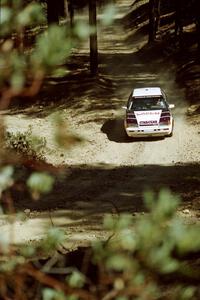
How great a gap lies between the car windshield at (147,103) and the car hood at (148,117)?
0.93 feet

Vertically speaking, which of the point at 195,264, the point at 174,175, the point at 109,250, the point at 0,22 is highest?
the point at 0,22

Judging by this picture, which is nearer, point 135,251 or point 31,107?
point 135,251

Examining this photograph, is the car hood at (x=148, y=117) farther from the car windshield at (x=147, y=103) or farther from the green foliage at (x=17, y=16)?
the green foliage at (x=17, y=16)

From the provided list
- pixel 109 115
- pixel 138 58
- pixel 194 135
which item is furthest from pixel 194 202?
pixel 138 58

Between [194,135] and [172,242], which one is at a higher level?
[172,242]

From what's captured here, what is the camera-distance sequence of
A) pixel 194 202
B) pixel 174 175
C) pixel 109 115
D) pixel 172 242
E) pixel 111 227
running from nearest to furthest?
pixel 172 242, pixel 111 227, pixel 194 202, pixel 174 175, pixel 109 115

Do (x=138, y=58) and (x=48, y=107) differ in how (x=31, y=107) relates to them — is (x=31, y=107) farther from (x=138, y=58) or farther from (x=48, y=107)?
(x=138, y=58)

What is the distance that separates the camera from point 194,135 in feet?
76.3

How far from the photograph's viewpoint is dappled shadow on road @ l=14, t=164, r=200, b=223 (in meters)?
16.1

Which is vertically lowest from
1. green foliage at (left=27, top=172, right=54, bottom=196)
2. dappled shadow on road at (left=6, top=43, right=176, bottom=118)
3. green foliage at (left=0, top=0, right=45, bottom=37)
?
dappled shadow on road at (left=6, top=43, right=176, bottom=118)

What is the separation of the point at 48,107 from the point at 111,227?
26162 mm

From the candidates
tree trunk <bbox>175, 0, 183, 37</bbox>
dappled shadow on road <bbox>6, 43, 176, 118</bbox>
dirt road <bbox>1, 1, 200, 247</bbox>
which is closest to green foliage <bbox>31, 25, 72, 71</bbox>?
dirt road <bbox>1, 1, 200, 247</bbox>

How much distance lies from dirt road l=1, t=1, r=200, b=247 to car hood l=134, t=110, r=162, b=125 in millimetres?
897

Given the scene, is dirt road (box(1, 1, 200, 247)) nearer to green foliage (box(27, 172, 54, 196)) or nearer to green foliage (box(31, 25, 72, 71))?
green foliage (box(27, 172, 54, 196))
